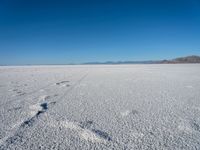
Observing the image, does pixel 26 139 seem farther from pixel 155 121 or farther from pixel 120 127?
pixel 155 121

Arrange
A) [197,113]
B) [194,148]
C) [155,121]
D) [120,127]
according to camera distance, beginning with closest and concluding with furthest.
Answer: [194,148] < [120,127] < [155,121] < [197,113]

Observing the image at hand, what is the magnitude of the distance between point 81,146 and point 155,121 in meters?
1.04

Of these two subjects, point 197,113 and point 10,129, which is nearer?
point 10,129

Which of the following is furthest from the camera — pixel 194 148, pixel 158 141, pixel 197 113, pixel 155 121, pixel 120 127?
pixel 197 113

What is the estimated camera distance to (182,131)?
163 cm

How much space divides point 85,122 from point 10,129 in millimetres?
863

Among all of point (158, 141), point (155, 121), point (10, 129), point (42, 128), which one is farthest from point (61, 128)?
point (155, 121)

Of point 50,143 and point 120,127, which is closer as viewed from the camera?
point 50,143

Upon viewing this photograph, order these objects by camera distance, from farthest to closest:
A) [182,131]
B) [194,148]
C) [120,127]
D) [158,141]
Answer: [120,127] → [182,131] → [158,141] → [194,148]

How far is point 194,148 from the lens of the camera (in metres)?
1.33

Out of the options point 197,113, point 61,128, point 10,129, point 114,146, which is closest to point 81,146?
point 114,146

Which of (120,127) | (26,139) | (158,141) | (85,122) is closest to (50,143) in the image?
(26,139)

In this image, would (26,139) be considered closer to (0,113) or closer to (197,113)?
(0,113)

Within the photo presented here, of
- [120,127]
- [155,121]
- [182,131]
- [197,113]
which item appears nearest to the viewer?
[182,131]
